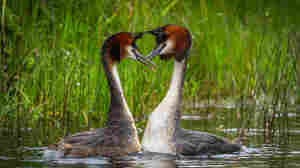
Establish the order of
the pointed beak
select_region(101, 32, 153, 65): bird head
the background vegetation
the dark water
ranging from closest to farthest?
the dark water
select_region(101, 32, 153, 65): bird head
the pointed beak
the background vegetation

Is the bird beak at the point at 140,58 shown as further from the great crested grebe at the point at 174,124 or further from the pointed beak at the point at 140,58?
the great crested grebe at the point at 174,124

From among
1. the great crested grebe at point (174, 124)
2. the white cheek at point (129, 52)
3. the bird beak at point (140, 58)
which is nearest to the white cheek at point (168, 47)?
the great crested grebe at point (174, 124)

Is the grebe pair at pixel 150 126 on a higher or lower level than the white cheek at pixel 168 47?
lower

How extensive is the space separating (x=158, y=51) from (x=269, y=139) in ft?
6.69

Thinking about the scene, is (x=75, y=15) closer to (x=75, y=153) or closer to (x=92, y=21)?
(x=92, y=21)

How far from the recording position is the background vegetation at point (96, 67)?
1091cm

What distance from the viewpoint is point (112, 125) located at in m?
8.96

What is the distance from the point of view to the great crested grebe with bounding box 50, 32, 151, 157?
8.61m

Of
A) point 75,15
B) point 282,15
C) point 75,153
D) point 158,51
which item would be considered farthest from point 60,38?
point 282,15

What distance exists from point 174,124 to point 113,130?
0.79 m

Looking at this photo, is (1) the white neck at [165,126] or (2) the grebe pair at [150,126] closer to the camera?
(2) the grebe pair at [150,126]

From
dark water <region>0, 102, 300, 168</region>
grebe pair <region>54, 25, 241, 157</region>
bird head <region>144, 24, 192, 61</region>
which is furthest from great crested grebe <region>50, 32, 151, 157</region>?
bird head <region>144, 24, 192, 61</region>

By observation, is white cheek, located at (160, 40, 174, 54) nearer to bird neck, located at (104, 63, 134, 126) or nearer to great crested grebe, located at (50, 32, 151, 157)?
great crested grebe, located at (50, 32, 151, 157)

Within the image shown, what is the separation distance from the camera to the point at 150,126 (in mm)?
9148
